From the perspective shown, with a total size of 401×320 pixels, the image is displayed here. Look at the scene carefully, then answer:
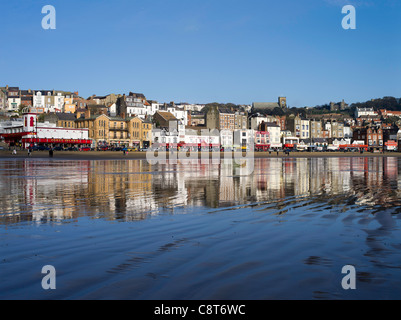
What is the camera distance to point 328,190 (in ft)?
57.3

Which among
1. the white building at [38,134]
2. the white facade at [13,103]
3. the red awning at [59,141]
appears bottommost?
the red awning at [59,141]

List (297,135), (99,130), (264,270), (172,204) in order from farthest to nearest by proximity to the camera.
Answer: (297,135)
(99,130)
(172,204)
(264,270)

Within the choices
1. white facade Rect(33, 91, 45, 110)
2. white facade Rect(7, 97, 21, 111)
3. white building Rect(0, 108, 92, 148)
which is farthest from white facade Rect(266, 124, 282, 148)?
white facade Rect(7, 97, 21, 111)

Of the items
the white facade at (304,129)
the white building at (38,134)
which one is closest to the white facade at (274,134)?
the white facade at (304,129)

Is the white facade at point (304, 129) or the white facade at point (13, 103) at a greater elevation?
the white facade at point (13, 103)

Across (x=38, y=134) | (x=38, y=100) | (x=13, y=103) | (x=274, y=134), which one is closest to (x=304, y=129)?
(x=274, y=134)

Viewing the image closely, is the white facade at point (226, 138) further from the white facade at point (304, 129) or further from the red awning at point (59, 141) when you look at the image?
the red awning at point (59, 141)

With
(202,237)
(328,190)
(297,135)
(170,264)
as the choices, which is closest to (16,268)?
(170,264)

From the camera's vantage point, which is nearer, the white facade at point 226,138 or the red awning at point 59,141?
the red awning at point 59,141

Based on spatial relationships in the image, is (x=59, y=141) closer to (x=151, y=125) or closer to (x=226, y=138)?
(x=151, y=125)
